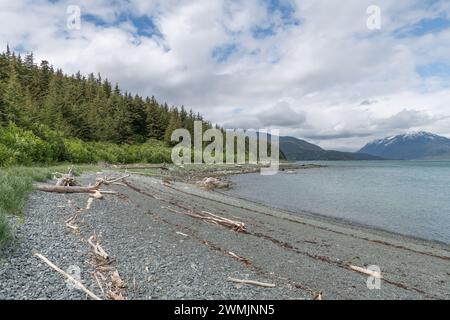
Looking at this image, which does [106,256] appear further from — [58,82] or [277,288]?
[58,82]

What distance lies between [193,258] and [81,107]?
7834 centimetres

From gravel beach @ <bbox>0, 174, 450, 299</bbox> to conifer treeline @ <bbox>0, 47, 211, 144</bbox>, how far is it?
4363cm

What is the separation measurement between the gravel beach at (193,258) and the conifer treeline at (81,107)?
4363 centimetres

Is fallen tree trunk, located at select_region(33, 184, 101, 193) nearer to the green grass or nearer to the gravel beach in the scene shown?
the green grass

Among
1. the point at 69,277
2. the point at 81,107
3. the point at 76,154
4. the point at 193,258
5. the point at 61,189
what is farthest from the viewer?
the point at 81,107

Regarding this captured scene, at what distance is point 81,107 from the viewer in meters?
80.1

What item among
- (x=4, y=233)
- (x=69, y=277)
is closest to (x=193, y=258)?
(x=69, y=277)

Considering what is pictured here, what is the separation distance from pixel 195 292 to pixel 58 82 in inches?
3864

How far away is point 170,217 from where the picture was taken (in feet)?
56.3

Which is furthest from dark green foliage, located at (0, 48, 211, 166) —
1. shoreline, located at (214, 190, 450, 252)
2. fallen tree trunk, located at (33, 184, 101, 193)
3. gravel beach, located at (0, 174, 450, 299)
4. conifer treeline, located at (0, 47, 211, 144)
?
shoreline, located at (214, 190, 450, 252)

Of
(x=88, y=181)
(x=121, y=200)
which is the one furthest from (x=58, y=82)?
(x=121, y=200)

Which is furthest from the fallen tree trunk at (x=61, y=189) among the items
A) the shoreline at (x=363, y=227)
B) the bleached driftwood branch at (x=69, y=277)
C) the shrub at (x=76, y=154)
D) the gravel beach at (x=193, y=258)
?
the shrub at (x=76, y=154)

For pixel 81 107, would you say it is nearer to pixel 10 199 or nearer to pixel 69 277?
pixel 10 199

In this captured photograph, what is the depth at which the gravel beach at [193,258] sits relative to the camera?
26.1 feet
